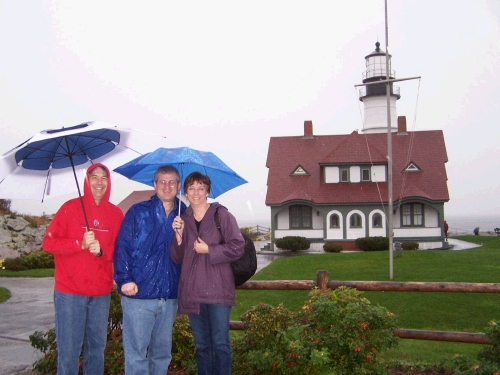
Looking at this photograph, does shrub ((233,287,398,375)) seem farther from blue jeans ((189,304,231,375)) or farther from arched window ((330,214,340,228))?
arched window ((330,214,340,228))

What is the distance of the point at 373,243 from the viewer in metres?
29.4

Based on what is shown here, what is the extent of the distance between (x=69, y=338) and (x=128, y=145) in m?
1.88

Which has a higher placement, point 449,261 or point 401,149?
point 401,149

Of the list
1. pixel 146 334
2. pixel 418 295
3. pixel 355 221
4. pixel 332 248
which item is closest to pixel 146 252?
pixel 146 334

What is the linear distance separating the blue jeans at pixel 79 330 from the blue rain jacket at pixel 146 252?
1.36ft

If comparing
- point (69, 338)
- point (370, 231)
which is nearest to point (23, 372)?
point (69, 338)

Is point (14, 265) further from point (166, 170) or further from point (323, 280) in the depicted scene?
point (166, 170)

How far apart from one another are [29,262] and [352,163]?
65.7ft

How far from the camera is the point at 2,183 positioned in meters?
4.46

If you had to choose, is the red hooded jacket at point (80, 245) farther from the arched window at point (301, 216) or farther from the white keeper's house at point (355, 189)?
the arched window at point (301, 216)

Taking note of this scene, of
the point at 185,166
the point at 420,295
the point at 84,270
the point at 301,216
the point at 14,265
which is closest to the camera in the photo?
the point at 84,270

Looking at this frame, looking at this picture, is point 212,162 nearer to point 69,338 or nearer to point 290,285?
point 69,338

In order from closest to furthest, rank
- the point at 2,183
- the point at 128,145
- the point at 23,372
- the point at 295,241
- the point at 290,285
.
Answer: the point at 2,183, the point at 128,145, the point at 23,372, the point at 290,285, the point at 295,241

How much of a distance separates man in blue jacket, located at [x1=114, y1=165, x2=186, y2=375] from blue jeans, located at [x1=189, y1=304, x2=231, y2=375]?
29 cm
